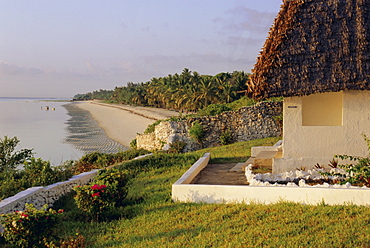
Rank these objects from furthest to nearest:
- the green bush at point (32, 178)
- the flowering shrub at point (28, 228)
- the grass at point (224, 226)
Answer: the green bush at point (32, 178) < the flowering shrub at point (28, 228) < the grass at point (224, 226)

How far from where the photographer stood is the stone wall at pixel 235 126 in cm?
2067

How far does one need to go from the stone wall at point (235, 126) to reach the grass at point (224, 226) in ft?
43.4

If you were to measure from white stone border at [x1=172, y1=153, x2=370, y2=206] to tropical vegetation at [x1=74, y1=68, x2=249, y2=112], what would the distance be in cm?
2933

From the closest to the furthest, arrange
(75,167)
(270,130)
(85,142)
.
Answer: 1. (75,167)
2. (270,130)
3. (85,142)

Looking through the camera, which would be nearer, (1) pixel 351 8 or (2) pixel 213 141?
(1) pixel 351 8

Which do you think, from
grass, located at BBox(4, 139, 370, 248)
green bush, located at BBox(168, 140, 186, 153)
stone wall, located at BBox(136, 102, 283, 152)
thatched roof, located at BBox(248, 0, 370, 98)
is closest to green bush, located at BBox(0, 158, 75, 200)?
grass, located at BBox(4, 139, 370, 248)

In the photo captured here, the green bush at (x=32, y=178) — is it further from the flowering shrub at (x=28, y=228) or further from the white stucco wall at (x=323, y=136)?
the white stucco wall at (x=323, y=136)

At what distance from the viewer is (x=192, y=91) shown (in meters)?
51.0

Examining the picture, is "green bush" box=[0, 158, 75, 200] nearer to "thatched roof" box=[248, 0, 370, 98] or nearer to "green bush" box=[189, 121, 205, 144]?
"thatched roof" box=[248, 0, 370, 98]

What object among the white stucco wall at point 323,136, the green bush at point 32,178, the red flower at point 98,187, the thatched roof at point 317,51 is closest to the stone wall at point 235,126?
the green bush at point 32,178

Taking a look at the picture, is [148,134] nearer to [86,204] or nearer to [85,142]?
[85,142]

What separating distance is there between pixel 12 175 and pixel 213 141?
40.6ft

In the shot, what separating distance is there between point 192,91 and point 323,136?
42727 millimetres

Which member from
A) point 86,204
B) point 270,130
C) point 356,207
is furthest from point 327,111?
point 270,130
